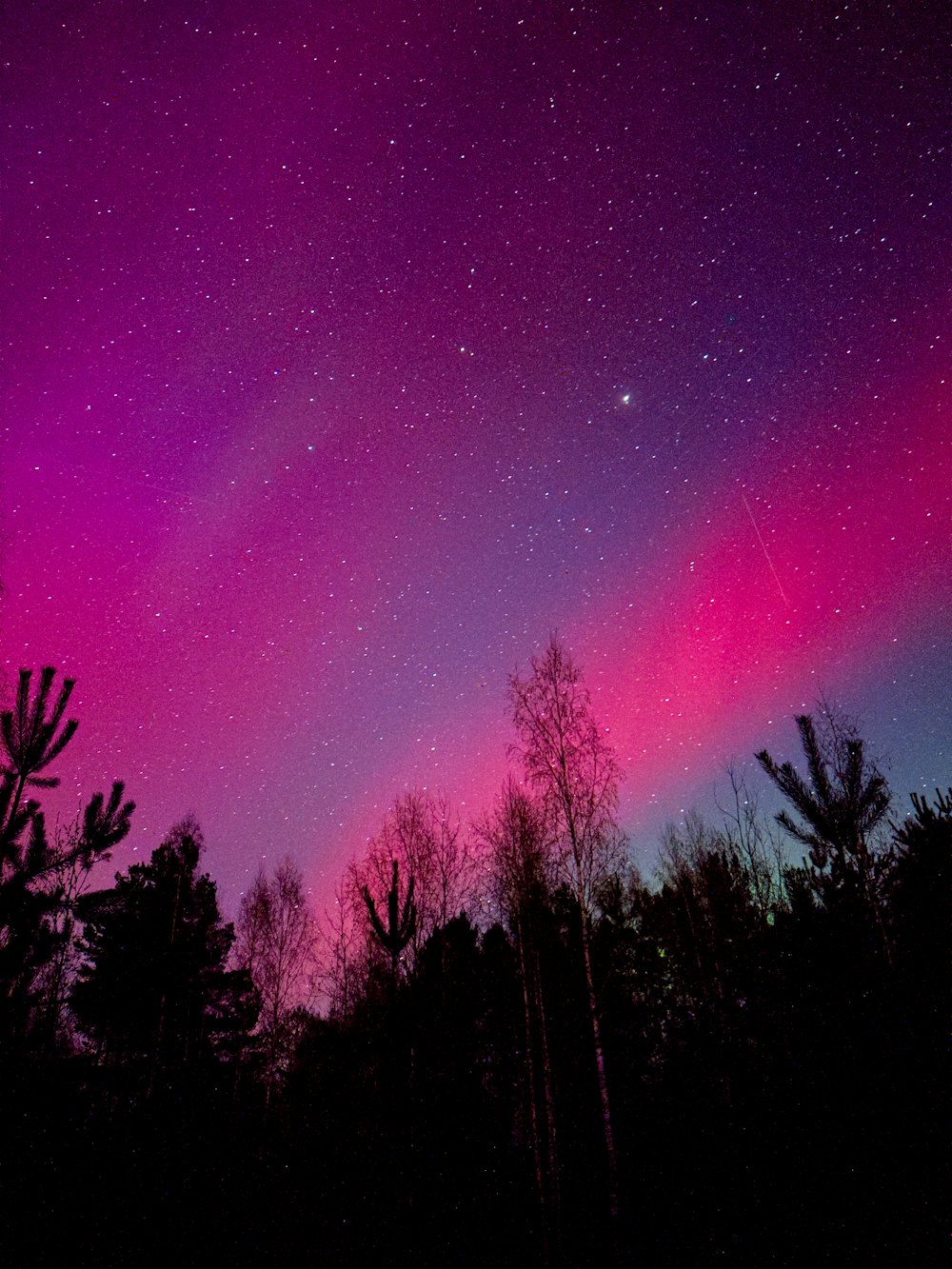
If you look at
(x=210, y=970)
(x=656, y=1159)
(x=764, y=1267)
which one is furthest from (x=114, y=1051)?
(x=764, y=1267)

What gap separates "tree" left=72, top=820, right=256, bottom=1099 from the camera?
57.3ft

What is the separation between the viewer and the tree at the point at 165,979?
17.5 m

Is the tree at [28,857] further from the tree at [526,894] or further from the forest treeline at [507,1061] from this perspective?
the tree at [526,894]

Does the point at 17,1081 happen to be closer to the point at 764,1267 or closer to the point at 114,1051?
the point at 764,1267

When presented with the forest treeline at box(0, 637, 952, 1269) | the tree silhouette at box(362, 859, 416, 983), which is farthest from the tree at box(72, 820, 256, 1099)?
the tree silhouette at box(362, 859, 416, 983)

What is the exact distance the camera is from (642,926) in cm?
2442

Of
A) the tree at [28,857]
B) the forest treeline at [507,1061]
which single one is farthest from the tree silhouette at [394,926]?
the tree at [28,857]

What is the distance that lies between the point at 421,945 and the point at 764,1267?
1224cm

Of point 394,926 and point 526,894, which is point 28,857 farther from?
point 526,894

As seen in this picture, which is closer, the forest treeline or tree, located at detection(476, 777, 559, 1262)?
the forest treeline

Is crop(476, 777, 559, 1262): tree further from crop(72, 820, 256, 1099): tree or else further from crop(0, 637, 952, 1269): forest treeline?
crop(72, 820, 256, 1099): tree

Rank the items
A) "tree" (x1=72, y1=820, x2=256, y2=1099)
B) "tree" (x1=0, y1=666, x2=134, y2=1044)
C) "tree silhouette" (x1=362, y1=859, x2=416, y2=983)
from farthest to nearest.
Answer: "tree" (x1=72, y1=820, x2=256, y2=1099)
"tree silhouette" (x1=362, y1=859, x2=416, y2=983)
"tree" (x1=0, y1=666, x2=134, y2=1044)

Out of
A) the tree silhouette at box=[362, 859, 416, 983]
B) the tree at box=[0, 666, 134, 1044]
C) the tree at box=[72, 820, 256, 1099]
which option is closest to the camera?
the tree at box=[0, 666, 134, 1044]

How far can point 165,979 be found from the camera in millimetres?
17031
